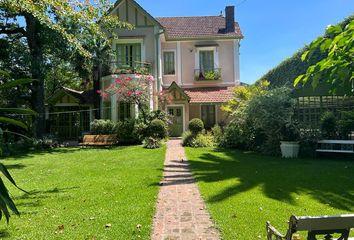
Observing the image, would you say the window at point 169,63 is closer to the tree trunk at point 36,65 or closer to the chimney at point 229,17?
the chimney at point 229,17

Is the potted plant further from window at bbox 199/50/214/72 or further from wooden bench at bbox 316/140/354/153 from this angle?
window at bbox 199/50/214/72

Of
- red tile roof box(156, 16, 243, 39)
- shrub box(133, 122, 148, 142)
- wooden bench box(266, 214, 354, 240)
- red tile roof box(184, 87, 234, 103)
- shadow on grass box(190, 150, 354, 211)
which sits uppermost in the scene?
red tile roof box(156, 16, 243, 39)

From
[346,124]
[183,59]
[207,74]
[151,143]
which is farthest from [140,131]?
[346,124]

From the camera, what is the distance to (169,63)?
93.7 ft

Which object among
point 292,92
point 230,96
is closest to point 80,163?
point 292,92

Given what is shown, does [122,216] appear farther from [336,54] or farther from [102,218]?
[336,54]

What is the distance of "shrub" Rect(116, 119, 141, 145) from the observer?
21.3 m

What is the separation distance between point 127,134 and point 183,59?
956cm

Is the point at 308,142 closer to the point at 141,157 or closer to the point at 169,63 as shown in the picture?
the point at 141,157

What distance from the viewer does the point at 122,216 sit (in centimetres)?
654

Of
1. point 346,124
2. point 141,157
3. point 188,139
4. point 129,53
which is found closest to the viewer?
point 346,124

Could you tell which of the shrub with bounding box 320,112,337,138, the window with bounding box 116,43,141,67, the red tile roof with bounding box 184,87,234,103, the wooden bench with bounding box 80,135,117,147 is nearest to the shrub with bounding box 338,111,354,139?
the shrub with bounding box 320,112,337,138

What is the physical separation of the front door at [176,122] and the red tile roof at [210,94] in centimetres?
125

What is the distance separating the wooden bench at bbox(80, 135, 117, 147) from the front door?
5550 mm
